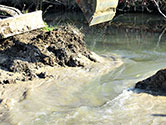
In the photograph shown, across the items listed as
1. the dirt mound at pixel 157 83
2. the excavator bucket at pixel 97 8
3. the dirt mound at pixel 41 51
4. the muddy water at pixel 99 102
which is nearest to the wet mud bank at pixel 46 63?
the dirt mound at pixel 41 51

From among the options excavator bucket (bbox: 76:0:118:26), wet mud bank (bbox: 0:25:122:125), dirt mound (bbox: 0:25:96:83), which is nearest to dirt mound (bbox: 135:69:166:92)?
wet mud bank (bbox: 0:25:122:125)

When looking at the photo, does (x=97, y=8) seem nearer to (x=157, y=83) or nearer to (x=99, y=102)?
(x=99, y=102)

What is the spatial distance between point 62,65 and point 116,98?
2143mm

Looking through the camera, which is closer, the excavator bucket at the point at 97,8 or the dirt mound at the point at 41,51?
the excavator bucket at the point at 97,8

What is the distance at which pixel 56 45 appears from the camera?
7801mm

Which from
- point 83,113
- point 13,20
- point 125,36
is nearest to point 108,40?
point 125,36

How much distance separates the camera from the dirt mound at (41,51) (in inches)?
280

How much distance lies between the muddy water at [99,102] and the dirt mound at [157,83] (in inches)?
8.3

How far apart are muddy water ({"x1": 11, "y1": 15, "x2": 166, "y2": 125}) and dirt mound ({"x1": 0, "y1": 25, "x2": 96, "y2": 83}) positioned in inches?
30.8

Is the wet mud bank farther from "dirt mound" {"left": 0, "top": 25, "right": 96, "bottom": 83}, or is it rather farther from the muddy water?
the muddy water

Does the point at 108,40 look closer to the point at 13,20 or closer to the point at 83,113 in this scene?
the point at 13,20

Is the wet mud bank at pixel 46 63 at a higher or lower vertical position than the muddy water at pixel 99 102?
higher

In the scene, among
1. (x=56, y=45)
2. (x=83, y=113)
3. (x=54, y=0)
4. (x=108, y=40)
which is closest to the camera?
(x=83, y=113)

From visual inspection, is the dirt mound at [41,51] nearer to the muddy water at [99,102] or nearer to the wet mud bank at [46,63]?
the wet mud bank at [46,63]
